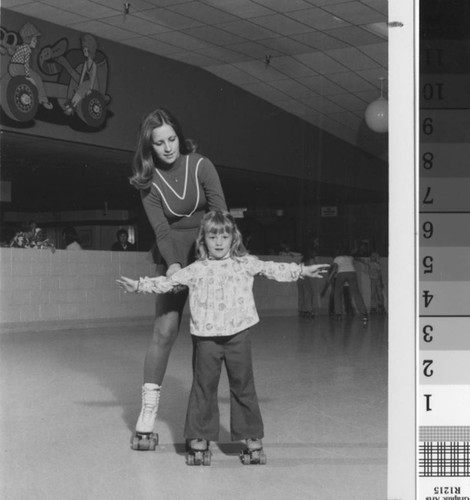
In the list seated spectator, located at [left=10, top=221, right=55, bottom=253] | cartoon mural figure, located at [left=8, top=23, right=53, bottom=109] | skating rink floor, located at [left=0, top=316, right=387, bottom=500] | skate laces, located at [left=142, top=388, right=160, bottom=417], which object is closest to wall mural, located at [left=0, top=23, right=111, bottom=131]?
cartoon mural figure, located at [left=8, top=23, right=53, bottom=109]

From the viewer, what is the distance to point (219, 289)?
1.88 metres

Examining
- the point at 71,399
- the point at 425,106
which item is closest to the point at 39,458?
the point at 71,399

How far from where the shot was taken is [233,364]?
6.28 ft

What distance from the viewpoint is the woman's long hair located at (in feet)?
6.40

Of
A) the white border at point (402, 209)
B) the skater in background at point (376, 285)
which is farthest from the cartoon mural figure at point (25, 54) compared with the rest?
the white border at point (402, 209)

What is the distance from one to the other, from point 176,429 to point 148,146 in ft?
3.14

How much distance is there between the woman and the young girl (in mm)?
101

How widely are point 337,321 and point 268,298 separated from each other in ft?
5.40

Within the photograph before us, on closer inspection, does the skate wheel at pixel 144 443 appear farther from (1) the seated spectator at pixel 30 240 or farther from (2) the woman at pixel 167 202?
(1) the seated spectator at pixel 30 240

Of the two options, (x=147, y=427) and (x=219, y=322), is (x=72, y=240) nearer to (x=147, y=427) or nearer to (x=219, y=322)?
(x=147, y=427)

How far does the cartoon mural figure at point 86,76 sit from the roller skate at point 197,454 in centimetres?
553

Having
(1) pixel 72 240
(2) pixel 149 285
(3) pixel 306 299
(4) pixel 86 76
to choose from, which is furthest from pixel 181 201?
(3) pixel 306 299

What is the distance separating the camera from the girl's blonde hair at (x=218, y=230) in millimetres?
1901

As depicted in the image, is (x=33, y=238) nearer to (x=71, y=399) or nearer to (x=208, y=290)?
(x=71, y=399)
